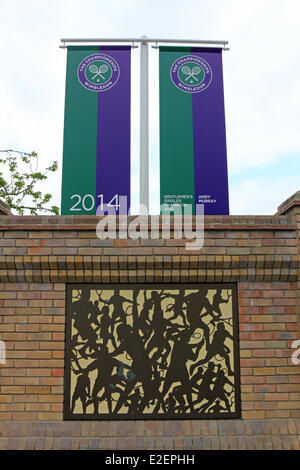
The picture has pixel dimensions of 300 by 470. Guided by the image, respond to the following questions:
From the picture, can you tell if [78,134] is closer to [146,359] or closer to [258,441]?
[146,359]

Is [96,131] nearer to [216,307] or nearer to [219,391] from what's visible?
[216,307]

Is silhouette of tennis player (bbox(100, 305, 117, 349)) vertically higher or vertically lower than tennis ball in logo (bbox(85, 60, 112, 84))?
lower

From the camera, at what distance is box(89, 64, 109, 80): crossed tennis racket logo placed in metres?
6.84

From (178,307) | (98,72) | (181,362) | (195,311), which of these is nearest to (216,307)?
(195,311)

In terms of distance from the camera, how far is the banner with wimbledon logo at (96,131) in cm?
648

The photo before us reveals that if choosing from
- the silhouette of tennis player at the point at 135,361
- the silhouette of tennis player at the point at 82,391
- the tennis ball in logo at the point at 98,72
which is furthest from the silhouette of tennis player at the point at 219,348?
the tennis ball in logo at the point at 98,72

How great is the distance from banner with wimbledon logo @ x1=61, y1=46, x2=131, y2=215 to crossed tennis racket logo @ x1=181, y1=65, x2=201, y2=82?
32.6 inches

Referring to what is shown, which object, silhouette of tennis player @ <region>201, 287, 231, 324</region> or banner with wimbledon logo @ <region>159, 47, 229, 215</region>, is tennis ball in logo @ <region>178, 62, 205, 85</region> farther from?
silhouette of tennis player @ <region>201, 287, 231, 324</region>

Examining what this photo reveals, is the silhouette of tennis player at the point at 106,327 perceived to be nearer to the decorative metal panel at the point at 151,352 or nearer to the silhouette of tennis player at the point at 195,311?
the decorative metal panel at the point at 151,352

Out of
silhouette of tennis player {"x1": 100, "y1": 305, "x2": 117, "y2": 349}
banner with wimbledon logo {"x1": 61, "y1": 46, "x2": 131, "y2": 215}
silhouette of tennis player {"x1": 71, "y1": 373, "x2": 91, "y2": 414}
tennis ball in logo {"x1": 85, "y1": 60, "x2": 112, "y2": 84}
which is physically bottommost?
silhouette of tennis player {"x1": 71, "y1": 373, "x2": 91, "y2": 414}

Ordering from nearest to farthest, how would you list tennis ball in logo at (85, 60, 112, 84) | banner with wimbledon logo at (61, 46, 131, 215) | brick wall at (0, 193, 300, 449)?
brick wall at (0, 193, 300, 449) → banner with wimbledon logo at (61, 46, 131, 215) → tennis ball in logo at (85, 60, 112, 84)

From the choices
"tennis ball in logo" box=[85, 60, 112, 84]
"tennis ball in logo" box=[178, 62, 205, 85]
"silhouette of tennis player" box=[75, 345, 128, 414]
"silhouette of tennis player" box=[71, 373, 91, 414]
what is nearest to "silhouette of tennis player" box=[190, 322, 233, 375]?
"silhouette of tennis player" box=[75, 345, 128, 414]

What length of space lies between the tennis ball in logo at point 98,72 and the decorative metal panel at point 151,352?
3205 mm

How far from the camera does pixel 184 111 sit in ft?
22.5
